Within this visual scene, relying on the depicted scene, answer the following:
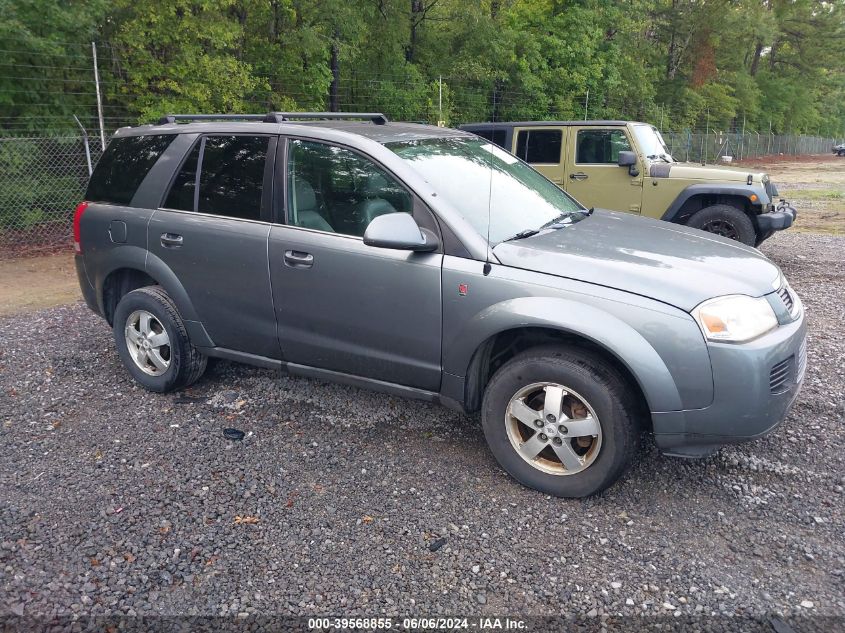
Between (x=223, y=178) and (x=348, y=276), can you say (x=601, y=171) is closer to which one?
(x=223, y=178)

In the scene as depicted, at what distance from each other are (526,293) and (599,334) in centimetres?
41

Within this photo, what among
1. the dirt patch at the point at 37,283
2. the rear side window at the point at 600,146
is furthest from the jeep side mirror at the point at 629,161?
the dirt patch at the point at 37,283

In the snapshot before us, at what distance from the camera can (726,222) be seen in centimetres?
876

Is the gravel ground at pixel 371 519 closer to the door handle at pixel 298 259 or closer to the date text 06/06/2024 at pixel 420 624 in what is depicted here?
the date text 06/06/2024 at pixel 420 624

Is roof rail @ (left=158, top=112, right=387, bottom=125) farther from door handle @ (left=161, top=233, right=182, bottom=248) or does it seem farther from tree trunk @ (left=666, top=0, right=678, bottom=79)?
tree trunk @ (left=666, top=0, right=678, bottom=79)

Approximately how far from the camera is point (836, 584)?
9.25ft

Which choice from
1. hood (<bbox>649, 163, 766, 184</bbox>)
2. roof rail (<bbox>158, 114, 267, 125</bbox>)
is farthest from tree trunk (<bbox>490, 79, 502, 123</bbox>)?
roof rail (<bbox>158, 114, 267, 125</bbox>)

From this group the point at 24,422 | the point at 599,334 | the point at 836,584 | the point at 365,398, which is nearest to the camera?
the point at 836,584

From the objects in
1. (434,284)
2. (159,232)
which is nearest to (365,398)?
(434,284)

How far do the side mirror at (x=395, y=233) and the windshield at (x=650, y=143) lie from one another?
6.79 metres

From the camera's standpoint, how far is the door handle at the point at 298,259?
398 centimetres

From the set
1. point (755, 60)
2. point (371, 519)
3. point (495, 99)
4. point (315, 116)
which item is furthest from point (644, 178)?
point (755, 60)

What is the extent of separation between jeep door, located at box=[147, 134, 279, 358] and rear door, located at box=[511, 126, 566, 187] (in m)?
6.19

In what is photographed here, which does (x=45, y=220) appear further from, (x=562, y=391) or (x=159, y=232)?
(x=562, y=391)
